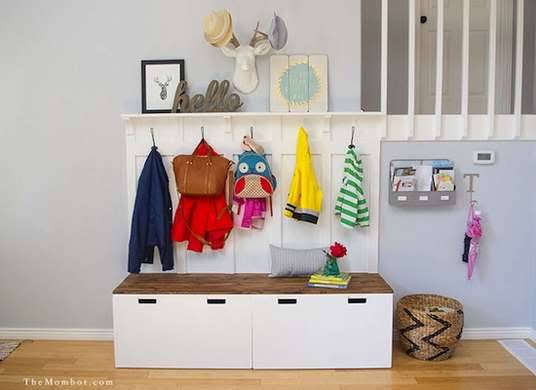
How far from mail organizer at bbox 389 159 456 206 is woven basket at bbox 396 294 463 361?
628 millimetres

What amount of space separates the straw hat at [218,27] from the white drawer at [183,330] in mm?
1412

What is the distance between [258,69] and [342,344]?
165 cm

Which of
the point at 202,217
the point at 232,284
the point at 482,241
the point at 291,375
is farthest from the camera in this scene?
the point at 482,241

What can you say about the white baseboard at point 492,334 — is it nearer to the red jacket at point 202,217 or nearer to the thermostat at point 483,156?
the thermostat at point 483,156

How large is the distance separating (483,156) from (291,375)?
67.4 inches

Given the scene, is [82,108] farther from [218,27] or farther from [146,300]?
[146,300]

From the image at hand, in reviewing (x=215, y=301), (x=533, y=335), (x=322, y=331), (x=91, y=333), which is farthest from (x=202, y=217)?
(x=533, y=335)

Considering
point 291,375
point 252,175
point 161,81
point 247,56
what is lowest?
point 291,375

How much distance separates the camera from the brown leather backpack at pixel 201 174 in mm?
2805

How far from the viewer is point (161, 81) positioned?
2.95 m

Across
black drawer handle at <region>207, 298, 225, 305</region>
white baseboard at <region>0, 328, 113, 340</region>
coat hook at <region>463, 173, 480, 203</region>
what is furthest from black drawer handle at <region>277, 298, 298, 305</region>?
coat hook at <region>463, 173, 480, 203</region>

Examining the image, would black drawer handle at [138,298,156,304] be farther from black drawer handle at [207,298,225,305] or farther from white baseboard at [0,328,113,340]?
white baseboard at [0,328,113,340]

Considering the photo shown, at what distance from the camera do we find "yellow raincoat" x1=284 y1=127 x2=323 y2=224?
284 cm

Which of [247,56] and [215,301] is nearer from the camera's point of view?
[215,301]
